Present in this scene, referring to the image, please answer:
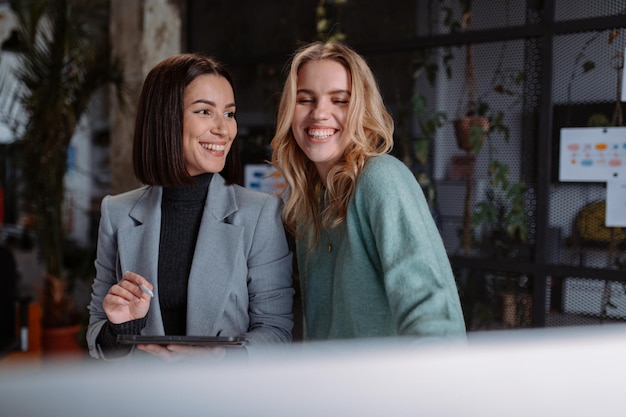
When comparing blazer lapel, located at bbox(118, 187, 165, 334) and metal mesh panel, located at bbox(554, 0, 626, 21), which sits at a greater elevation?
metal mesh panel, located at bbox(554, 0, 626, 21)

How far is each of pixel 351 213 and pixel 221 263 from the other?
348 mm

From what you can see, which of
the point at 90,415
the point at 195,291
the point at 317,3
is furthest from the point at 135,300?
the point at 317,3

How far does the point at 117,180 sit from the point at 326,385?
4.14 m

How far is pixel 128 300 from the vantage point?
45.3 inches

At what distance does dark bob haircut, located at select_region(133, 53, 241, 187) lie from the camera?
4.46 feet

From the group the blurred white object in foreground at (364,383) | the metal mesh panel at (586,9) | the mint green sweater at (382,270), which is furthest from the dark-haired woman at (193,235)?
the metal mesh panel at (586,9)

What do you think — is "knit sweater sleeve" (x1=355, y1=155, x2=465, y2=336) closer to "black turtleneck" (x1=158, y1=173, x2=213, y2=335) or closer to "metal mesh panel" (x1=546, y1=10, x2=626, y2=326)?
"black turtleneck" (x1=158, y1=173, x2=213, y2=335)

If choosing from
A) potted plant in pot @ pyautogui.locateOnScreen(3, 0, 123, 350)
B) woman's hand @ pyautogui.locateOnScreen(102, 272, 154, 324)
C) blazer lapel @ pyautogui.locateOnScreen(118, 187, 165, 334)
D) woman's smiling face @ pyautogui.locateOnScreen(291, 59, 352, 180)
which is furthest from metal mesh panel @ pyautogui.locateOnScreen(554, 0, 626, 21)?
potted plant in pot @ pyautogui.locateOnScreen(3, 0, 123, 350)

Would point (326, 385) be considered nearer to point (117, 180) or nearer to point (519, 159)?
point (519, 159)

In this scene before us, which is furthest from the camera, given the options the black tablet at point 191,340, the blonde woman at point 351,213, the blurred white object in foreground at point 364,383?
the blonde woman at point 351,213

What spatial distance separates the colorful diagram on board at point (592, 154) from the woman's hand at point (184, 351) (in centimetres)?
218

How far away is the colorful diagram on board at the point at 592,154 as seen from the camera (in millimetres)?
2643

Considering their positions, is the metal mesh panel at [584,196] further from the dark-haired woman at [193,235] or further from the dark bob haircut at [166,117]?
the dark bob haircut at [166,117]

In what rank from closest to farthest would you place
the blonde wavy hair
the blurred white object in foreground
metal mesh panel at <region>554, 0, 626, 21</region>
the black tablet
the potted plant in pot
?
the blurred white object in foreground
the black tablet
the blonde wavy hair
metal mesh panel at <region>554, 0, 626, 21</region>
the potted plant in pot
